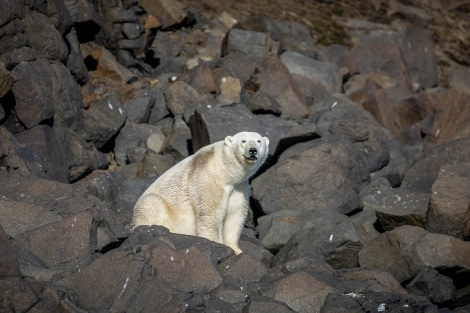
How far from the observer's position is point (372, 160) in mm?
15750

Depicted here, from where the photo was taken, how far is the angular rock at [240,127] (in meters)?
13.7

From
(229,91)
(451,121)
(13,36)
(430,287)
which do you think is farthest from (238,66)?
(430,287)

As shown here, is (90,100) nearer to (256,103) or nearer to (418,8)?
(256,103)

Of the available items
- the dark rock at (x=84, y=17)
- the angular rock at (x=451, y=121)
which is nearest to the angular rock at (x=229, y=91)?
the dark rock at (x=84, y=17)

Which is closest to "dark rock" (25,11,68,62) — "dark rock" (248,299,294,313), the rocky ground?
the rocky ground

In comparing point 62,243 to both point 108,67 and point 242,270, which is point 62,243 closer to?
point 242,270

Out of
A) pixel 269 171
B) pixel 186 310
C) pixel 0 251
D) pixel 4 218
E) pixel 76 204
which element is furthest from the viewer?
pixel 269 171

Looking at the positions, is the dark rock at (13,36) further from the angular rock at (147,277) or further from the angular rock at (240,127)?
the angular rock at (147,277)

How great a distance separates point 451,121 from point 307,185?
7934 mm

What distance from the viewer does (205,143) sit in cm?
1384

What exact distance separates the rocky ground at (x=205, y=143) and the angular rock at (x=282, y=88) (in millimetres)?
55

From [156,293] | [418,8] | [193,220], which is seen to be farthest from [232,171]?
[418,8]

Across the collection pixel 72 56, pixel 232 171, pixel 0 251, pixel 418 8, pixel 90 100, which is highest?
pixel 0 251

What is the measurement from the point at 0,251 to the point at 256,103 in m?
10.9
